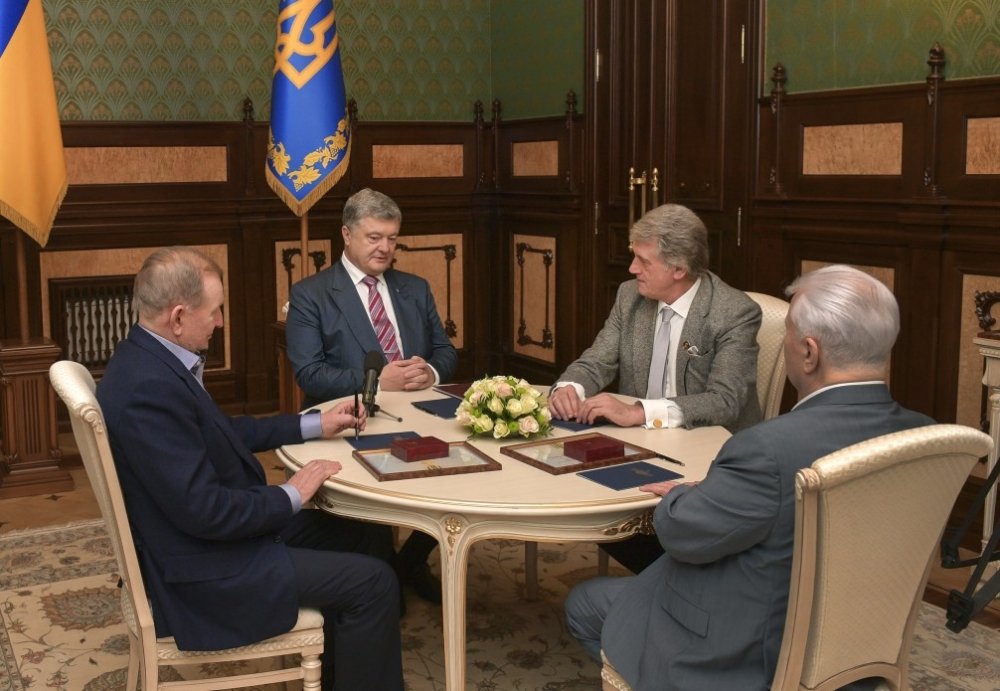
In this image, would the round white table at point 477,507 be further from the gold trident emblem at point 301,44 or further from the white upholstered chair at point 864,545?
the gold trident emblem at point 301,44

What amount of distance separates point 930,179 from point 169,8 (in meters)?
4.04

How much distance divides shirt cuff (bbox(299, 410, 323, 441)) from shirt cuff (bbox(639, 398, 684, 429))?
850 mm

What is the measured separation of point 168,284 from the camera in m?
2.45

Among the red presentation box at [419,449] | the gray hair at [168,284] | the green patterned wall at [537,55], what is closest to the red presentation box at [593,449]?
the red presentation box at [419,449]

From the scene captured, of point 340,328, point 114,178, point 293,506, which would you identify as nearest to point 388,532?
point 340,328

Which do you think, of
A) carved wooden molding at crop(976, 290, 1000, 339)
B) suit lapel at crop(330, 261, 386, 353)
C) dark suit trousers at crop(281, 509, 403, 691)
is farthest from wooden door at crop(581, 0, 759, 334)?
dark suit trousers at crop(281, 509, 403, 691)

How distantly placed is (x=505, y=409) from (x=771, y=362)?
40.4 inches

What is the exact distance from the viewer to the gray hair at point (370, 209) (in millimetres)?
3805

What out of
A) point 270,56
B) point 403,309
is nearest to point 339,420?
point 403,309

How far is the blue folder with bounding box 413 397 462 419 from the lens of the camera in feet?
10.7

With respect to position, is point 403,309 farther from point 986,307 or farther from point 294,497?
point 986,307

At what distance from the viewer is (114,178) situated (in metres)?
6.16

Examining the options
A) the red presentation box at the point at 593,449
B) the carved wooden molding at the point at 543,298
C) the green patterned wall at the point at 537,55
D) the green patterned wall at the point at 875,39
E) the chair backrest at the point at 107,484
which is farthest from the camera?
the carved wooden molding at the point at 543,298

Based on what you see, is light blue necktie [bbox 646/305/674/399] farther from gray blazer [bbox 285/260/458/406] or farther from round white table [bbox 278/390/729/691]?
gray blazer [bbox 285/260/458/406]
